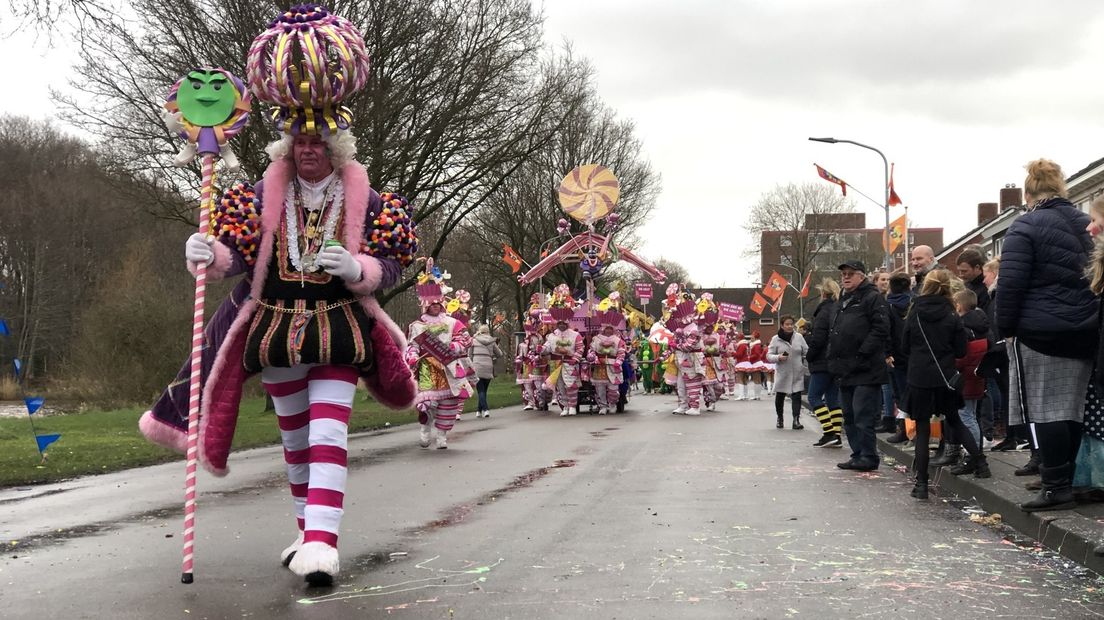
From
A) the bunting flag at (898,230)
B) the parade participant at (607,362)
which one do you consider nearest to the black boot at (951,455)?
the parade participant at (607,362)

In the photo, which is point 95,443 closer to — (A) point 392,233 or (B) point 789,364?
(B) point 789,364

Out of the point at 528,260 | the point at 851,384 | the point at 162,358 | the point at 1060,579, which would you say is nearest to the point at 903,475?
the point at 851,384

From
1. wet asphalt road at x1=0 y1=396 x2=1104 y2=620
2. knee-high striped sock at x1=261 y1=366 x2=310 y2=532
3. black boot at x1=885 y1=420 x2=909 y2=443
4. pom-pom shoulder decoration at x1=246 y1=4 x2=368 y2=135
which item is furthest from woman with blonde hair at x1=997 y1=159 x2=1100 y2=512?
black boot at x1=885 y1=420 x2=909 y2=443

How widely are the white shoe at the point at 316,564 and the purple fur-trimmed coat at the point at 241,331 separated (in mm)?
1034

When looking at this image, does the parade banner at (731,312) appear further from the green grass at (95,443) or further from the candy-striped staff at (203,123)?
the candy-striped staff at (203,123)

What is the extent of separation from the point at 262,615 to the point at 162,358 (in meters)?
26.8

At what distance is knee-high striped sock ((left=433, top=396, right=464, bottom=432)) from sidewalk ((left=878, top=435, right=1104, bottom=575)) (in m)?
5.85

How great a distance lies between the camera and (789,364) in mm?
17312

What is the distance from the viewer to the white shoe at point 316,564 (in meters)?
5.08

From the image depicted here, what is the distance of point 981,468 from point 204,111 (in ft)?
20.6

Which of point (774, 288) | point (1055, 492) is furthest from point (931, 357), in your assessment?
point (774, 288)

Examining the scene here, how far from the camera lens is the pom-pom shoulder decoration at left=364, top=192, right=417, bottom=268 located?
5949mm

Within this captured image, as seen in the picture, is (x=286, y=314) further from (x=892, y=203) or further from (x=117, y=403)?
(x=892, y=203)

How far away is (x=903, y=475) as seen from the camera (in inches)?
402
